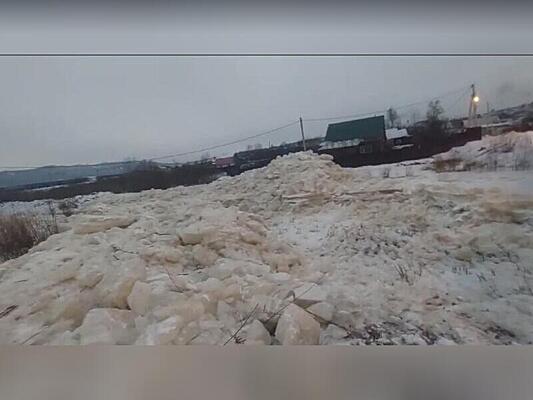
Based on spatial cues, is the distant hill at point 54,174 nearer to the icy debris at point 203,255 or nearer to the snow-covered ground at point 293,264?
the snow-covered ground at point 293,264

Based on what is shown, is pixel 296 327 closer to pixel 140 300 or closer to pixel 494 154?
pixel 140 300

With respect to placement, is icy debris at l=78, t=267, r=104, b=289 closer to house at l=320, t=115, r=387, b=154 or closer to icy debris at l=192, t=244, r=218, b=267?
icy debris at l=192, t=244, r=218, b=267

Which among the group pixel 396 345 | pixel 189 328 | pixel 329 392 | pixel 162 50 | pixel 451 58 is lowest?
pixel 329 392

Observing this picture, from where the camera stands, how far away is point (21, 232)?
131cm

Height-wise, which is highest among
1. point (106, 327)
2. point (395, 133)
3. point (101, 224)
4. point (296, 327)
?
point (395, 133)

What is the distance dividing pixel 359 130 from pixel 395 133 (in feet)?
0.37

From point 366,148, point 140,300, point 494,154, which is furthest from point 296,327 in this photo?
point 494,154

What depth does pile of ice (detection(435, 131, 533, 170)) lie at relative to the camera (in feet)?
4.30

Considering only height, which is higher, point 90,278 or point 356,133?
point 356,133

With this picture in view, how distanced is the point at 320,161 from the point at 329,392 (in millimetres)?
697

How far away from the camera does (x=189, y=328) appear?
1.28m

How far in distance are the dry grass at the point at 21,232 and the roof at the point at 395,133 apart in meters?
1.06

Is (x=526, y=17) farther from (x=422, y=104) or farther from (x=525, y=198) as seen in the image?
(x=525, y=198)

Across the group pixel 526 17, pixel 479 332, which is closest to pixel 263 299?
pixel 479 332
